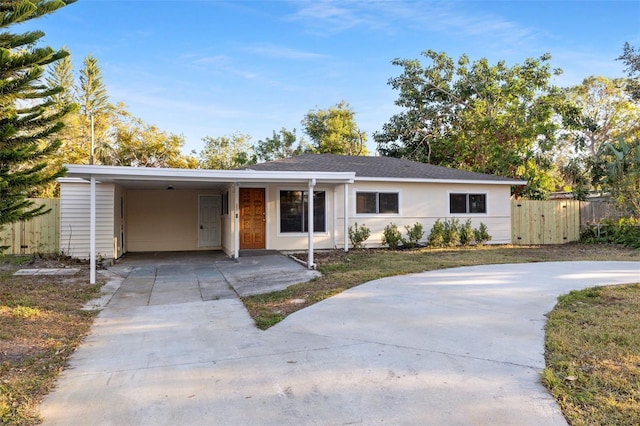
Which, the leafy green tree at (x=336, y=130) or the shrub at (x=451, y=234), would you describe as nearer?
the shrub at (x=451, y=234)

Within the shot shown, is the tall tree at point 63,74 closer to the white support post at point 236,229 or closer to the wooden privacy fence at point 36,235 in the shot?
the wooden privacy fence at point 36,235

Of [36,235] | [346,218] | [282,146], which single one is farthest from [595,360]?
[282,146]

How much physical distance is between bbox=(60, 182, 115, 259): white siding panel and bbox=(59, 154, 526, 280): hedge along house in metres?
0.02

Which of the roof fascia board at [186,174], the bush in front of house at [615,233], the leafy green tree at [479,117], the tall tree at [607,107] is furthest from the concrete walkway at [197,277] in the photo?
the tall tree at [607,107]

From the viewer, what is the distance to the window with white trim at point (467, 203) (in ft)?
48.8

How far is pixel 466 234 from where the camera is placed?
14.3 metres

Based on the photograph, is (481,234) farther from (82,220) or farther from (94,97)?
(94,97)

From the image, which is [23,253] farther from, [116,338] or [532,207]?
[532,207]

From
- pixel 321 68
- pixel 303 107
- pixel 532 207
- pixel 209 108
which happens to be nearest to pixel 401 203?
pixel 532 207

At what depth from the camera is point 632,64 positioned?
14.1 meters

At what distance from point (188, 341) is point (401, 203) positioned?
10.7 m

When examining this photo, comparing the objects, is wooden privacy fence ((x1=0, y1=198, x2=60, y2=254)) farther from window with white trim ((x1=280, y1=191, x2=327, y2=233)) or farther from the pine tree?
the pine tree

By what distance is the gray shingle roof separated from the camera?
45.0 feet

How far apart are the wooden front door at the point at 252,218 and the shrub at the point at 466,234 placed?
707cm
